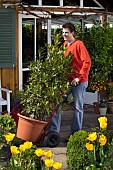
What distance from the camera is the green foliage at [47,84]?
20.0 feet

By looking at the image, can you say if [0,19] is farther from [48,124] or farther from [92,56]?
[48,124]

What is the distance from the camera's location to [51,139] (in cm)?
633

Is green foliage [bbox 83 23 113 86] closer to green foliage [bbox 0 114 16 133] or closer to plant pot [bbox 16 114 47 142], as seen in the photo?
plant pot [bbox 16 114 47 142]

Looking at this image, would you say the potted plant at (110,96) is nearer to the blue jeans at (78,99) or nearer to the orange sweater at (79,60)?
the blue jeans at (78,99)

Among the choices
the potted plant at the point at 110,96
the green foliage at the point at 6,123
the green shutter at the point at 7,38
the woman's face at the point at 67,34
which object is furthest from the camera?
the potted plant at the point at 110,96

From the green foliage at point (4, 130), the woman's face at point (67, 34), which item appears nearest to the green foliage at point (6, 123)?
the green foliage at point (4, 130)

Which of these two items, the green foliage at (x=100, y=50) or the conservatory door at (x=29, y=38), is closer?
the conservatory door at (x=29, y=38)

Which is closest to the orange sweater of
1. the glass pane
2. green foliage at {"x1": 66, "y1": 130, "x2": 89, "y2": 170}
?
green foliage at {"x1": 66, "y1": 130, "x2": 89, "y2": 170}

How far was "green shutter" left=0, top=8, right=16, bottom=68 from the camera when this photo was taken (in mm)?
8375

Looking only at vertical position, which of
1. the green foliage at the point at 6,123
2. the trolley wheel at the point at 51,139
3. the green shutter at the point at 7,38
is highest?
the green shutter at the point at 7,38

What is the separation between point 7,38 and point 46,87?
8.46 ft

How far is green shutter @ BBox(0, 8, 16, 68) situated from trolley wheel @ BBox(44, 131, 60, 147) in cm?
246

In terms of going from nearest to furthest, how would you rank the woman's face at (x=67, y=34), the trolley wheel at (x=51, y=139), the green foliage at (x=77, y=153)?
the green foliage at (x=77, y=153), the trolley wheel at (x=51, y=139), the woman's face at (x=67, y=34)

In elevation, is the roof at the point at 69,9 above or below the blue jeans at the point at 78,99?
above
